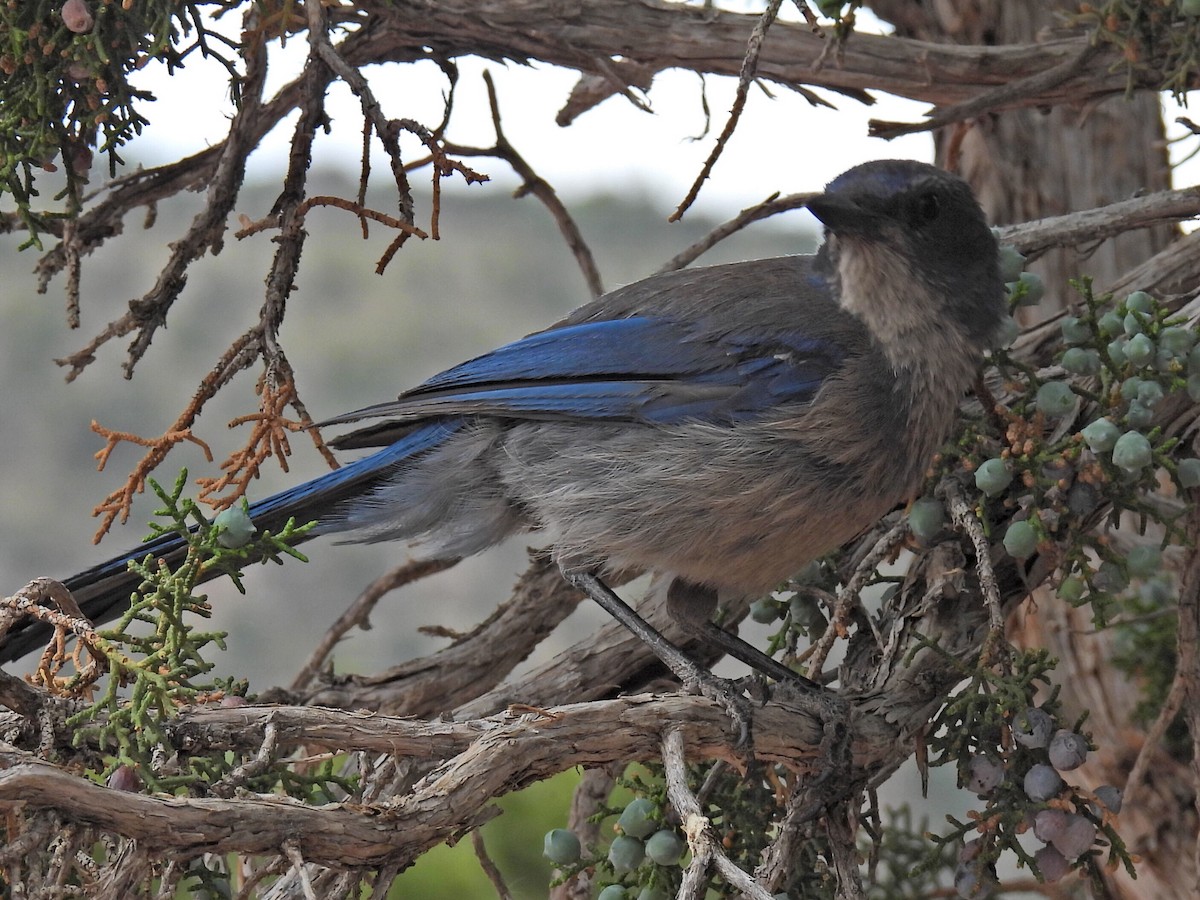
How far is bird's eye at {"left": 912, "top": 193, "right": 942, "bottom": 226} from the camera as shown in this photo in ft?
9.41

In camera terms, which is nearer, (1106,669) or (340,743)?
(340,743)

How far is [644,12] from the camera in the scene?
129 inches

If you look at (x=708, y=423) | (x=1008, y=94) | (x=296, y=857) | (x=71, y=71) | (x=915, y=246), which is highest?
(x=71, y=71)

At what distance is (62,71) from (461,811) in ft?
5.75

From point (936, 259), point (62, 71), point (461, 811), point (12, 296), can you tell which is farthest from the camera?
point (12, 296)

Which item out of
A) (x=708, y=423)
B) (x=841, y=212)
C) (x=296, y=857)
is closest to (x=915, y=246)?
(x=841, y=212)

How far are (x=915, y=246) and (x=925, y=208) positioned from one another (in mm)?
85

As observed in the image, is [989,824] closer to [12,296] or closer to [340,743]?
[340,743]

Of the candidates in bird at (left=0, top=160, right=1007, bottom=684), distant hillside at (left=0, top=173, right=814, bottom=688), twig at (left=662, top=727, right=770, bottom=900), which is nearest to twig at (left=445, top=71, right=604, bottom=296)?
bird at (left=0, top=160, right=1007, bottom=684)

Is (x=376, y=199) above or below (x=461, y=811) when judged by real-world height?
above

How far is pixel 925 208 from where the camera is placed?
2877 millimetres

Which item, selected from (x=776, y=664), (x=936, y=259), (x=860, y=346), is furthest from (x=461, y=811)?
(x=936, y=259)

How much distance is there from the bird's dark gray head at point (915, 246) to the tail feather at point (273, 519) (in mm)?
1018

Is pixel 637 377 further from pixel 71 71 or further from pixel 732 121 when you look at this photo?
pixel 71 71
